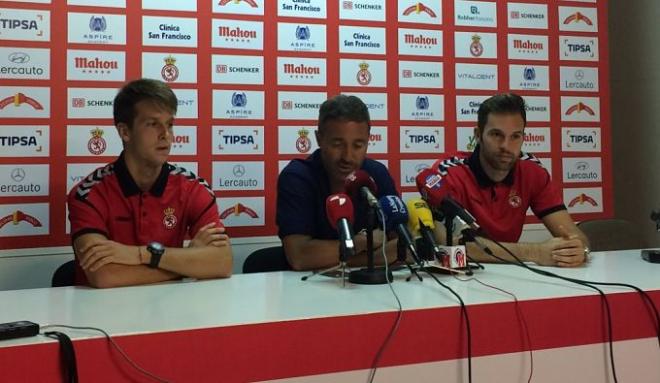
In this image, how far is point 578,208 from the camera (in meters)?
3.24

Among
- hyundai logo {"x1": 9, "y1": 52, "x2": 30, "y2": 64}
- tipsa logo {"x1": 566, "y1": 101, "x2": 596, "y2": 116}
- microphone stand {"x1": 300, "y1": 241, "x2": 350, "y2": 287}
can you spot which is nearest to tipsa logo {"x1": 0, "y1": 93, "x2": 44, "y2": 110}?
hyundai logo {"x1": 9, "y1": 52, "x2": 30, "y2": 64}

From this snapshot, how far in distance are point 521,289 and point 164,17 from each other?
2.10 meters

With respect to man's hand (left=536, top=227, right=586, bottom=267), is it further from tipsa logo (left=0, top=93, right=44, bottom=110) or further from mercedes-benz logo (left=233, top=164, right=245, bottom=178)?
tipsa logo (left=0, top=93, right=44, bottom=110)

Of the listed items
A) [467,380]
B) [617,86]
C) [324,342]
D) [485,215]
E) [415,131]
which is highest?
[617,86]

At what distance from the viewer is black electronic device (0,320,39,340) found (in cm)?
92

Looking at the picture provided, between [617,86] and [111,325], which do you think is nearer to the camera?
[111,325]

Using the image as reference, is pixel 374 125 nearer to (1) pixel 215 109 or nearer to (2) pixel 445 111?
(2) pixel 445 111

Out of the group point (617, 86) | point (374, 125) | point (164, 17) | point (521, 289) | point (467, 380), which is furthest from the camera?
point (617, 86)

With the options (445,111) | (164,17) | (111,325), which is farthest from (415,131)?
(111,325)

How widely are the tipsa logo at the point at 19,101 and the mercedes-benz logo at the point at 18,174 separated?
0.28m

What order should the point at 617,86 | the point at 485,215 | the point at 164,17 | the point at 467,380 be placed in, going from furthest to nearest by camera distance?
the point at 617,86, the point at 164,17, the point at 485,215, the point at 467,380

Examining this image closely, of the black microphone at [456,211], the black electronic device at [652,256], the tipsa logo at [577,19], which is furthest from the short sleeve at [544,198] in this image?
the tipsa logo at [577,19]

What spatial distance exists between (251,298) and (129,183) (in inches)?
35.7

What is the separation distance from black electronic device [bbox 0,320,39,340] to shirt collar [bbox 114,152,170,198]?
1.02 m
